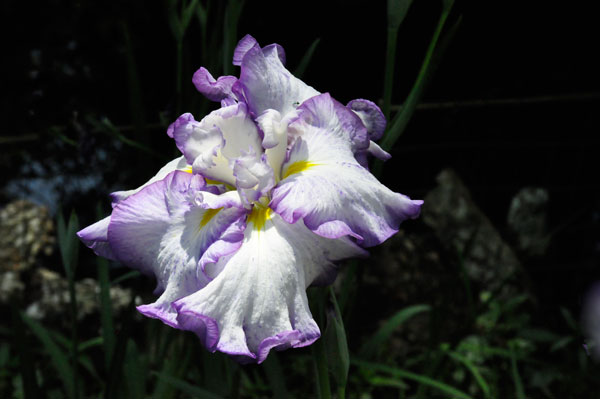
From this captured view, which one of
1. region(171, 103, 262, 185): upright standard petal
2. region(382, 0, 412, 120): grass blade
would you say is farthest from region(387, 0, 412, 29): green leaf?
region(171, 103, 262, 185): upright standard petal

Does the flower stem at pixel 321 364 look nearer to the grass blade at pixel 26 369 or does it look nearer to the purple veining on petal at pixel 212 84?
the purple veining on petal at pixel 212 84

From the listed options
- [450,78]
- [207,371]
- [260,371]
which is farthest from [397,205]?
[450,78]

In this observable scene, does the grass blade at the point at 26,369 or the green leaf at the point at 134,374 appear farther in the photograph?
the green leaf at the point at 134,374

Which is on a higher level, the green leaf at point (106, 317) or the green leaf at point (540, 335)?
the green leaf at point (106, 317)

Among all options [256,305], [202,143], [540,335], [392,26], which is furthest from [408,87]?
[256,305]

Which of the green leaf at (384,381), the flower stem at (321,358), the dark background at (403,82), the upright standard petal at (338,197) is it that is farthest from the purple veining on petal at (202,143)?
the dark background at (403,82)

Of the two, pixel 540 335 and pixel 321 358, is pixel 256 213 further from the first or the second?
pixel 540 335
